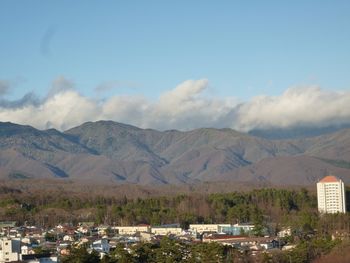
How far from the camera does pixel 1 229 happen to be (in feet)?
214

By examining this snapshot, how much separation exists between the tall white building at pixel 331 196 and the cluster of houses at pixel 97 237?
1679 centimetres

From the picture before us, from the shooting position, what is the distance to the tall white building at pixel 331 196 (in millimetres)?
82375

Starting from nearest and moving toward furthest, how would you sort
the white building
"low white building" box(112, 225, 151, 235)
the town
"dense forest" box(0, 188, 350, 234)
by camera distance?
1. the town
2. the white building
3. "low white building" box(112, 225, 151, 235)
4. "dense forest" box(0, 188, 350, 234)

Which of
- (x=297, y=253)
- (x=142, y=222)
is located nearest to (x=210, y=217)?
(x=142, y=222)

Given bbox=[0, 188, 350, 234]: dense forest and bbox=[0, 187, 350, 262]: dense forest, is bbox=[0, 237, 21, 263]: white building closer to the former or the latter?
bbox=[0, 187, 350, 262]: dense forest

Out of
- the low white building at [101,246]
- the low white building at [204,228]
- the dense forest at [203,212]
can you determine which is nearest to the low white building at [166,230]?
the low white building at [204,228]

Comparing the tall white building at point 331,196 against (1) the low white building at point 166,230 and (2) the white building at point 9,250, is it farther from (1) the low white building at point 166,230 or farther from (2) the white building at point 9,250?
(2) the white building at point 9,250

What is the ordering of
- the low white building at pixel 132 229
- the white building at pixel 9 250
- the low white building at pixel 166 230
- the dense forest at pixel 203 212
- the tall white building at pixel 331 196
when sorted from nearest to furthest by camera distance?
the white building at pixel 9 250 < the dense forest at pixel 203 212 < the low white building at pixel 166 230 < the low white building at pixel 132 229 < the tall white building at pixel 331 196

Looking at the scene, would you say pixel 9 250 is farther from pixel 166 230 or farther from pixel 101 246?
pixel 166 230

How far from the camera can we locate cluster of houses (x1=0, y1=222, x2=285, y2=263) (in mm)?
45097

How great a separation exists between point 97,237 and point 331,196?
32.8 m

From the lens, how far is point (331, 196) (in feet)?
275

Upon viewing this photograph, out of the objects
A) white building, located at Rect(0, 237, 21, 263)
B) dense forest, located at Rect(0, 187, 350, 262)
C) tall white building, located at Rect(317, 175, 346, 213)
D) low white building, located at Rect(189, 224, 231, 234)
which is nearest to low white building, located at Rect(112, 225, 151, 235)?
low white building, located at Rect(189, 224, 231, 234)

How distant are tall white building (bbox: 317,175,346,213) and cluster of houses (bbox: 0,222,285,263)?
16794 mm
